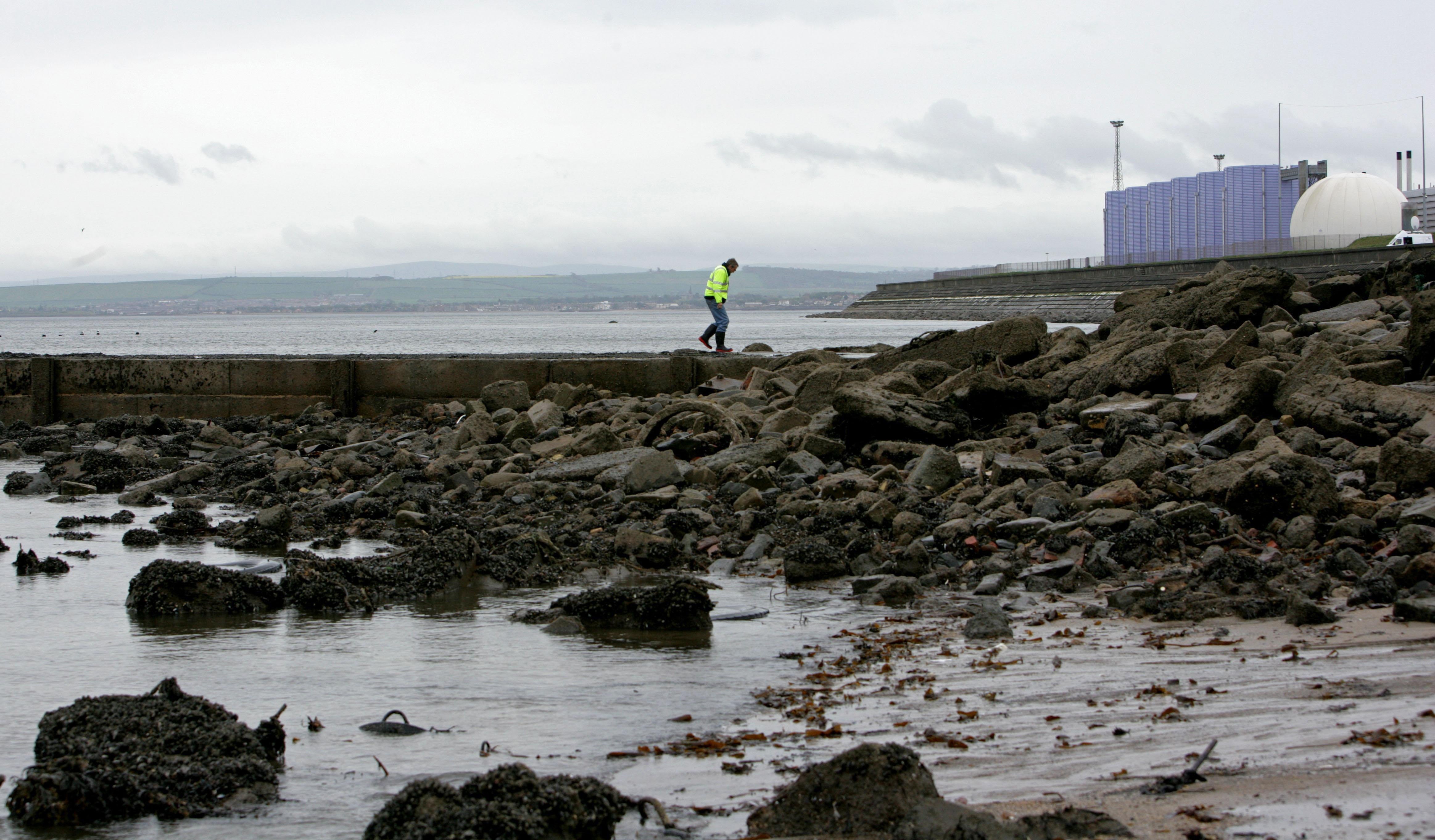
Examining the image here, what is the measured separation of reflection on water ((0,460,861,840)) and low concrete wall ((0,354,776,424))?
9180mm

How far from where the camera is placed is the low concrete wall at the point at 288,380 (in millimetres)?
16266

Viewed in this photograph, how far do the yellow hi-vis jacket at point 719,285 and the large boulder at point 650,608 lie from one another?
1456 centimetres

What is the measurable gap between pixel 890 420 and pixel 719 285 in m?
10.7

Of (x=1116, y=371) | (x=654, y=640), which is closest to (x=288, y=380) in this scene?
(x=1116, y=371)

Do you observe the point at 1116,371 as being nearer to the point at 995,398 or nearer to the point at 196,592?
the point at 995,398

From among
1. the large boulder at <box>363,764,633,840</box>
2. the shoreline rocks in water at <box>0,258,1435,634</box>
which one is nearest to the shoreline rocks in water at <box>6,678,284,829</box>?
the large boulder at <box>363,764,633,840</box>

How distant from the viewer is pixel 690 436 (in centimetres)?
1126

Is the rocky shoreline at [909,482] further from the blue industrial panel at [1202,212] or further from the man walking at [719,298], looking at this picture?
the blue industrial panel at [1202,212]

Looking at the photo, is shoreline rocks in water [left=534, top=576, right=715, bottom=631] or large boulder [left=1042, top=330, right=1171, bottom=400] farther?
large boulder [left=1042, top=330, right=1171, bottom=400]

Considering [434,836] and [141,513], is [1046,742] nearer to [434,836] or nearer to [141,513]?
[434,836]

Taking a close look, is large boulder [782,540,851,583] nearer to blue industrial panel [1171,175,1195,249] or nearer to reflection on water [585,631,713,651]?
reflection on water [585,631,713,651]

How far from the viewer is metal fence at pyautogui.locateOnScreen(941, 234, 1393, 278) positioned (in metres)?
61.8

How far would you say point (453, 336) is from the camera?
71812 mm

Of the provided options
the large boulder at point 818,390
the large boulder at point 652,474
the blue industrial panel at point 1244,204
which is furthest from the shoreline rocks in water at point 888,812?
the blue industrial panel at point 1244,204
